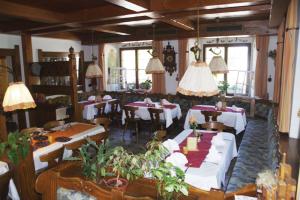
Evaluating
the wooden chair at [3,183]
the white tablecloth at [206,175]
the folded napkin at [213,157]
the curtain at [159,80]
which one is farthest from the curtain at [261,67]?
the wooden chair at [3,183]

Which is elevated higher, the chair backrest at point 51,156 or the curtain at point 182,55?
the curtain at point 182,55

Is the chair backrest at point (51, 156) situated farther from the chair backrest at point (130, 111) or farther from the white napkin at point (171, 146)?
the chair backrest at point (130, 111)

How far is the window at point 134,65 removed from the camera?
9.34 m

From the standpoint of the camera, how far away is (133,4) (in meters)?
3.40

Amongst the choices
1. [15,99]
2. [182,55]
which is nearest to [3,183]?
[15,99]

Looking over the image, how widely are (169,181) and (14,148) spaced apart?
205 cm

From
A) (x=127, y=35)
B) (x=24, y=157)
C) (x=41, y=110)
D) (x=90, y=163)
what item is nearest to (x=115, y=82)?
(x=127, y=35)

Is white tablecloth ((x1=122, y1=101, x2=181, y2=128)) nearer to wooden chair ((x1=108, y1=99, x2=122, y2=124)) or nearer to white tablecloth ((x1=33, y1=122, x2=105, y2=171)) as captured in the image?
wooden chair ((x1=108, y1=99, x2=122, y2=124))

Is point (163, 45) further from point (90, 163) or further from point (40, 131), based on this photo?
point (90, 163)

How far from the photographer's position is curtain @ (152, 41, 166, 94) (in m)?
8.21

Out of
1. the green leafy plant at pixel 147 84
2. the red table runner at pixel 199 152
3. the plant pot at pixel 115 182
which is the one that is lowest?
the red table runner at pixel 199 152

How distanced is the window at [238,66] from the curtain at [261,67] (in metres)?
0.69

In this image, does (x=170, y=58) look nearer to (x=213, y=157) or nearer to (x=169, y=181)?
(x=213, y=157)

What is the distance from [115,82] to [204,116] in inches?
195
